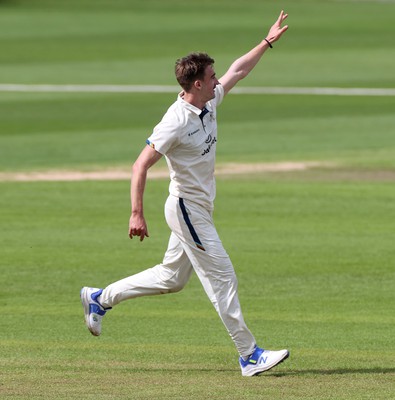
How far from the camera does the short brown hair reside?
377 inches

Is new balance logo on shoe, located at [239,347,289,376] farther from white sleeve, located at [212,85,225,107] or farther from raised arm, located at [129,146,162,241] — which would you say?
white sleeve, located at [212,85,225,107]

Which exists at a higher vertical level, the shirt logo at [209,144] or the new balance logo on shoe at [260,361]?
the shirt logo at [209,144]

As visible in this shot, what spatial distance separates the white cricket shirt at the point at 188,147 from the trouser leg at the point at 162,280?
439 mm

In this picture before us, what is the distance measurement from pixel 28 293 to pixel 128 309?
1.14m

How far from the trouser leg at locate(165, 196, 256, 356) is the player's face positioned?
83cm

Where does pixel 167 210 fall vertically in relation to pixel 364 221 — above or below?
above

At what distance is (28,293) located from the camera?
42.4 feet

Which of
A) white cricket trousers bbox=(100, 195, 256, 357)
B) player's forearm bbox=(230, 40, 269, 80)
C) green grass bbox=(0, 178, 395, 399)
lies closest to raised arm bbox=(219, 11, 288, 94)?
player's forearm bbox=(230, 40, 269, 80)

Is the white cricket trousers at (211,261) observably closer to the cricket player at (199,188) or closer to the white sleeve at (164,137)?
the cricket player at (199,188)

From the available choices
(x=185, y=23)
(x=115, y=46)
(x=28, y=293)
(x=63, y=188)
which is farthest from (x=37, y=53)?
(x=28, y=293)

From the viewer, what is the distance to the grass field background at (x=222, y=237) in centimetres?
966

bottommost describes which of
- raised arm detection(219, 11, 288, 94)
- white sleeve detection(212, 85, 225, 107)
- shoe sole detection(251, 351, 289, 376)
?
shoe sole detection(251, 351, 289, 376)

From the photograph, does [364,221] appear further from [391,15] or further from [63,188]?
[391,15]

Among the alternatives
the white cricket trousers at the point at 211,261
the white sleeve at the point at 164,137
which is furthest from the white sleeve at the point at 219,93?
the white cricket trousers at the point at 211,261
